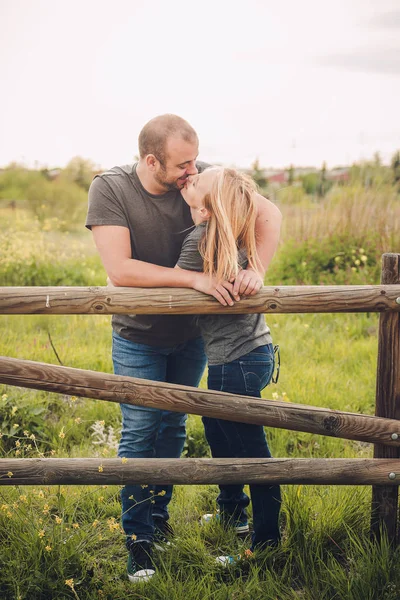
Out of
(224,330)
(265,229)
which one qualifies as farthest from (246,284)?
(265,229)

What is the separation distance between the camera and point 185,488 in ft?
12.3

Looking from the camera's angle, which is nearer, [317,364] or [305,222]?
[317,364]

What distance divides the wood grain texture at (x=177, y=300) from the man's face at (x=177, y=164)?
2.11ft

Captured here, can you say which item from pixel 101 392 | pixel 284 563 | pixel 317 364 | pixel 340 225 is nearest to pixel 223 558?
pixel 284 563

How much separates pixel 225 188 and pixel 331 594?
1905 mm

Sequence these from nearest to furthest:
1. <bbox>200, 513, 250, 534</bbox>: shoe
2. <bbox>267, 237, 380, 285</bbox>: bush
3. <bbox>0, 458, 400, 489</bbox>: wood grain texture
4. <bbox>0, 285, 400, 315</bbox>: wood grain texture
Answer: <bbox>0, 285, 400, 315</bbox>: wood grain texture
<bbox>0, 458, 400, 489</bbox>: wood grain texture
<bbox>200, 513, 250, 534</bbox>: shoe
<bbox>267, 237, 380, 285</bbox>: bush

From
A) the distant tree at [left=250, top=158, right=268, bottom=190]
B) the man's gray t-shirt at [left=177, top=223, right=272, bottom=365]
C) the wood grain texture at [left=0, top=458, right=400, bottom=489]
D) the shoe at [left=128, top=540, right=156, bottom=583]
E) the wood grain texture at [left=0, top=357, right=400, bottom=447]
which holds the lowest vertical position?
the shoe at [left=128, top=540, right=156, bottom=583]

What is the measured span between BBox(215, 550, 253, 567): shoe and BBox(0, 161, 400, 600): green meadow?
0.09 ft

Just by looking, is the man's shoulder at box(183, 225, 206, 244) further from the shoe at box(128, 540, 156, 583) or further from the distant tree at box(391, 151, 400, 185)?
the distant tree at box(391, 151, 400, 185)

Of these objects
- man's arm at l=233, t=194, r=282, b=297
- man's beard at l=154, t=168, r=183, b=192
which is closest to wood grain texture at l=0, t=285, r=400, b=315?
man's arm at l=233, t=194, r=282, b=297

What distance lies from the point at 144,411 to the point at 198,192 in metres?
1.10

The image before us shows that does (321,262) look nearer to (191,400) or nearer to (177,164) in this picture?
(177,164)

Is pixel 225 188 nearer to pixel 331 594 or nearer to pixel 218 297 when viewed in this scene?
pixel 218 297

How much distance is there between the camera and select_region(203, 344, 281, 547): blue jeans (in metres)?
2.82
